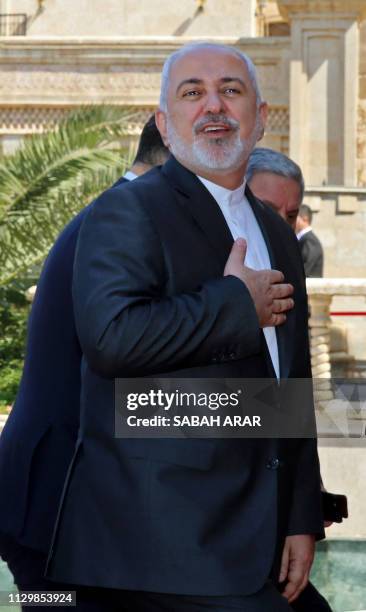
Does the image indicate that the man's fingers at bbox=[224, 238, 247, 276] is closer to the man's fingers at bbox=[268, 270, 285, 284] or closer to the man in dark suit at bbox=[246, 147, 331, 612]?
the man's fingers at bbox=[268, 270, 285, 284]

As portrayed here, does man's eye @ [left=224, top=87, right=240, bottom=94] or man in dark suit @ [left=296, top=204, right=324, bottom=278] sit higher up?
man's eye @ [left=224, top=87, right=240, bottom=94]

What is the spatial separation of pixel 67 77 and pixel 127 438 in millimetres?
19317

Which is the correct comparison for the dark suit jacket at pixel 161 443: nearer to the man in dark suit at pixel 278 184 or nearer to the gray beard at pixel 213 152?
the gray beard at pixel 213 152

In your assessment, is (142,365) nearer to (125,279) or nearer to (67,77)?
(125,279)

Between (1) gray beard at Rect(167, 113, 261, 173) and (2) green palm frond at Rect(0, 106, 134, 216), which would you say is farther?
(2) green palm frond at Rect(0, 106, 134, 216)

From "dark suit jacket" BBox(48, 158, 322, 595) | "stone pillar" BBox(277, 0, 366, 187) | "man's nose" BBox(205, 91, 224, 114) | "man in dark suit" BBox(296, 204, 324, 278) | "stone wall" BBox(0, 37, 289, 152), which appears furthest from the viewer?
"stone wall" BBox(0, 37, 289, 152)

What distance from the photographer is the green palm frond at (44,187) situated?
11328mm

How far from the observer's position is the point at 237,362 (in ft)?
8.18

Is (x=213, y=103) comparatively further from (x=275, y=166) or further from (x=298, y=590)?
(x=275, y=166)

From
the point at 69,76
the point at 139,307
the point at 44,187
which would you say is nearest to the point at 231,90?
the point at 139,307

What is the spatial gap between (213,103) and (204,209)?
0.73ft

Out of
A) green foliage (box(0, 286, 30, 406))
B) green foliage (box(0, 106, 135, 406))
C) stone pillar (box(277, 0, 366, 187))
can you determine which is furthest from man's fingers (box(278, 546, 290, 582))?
stone pillar (box(277, 0, 366, 187))

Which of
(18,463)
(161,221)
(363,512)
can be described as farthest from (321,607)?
(363,512)

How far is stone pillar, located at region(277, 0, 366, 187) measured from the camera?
20047mm
